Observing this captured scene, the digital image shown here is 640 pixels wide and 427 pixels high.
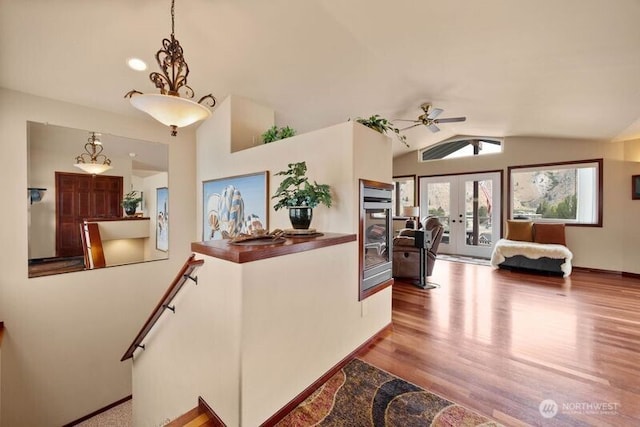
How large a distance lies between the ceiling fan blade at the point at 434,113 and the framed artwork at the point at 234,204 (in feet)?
9.47

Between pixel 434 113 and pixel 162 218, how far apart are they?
4.68 m

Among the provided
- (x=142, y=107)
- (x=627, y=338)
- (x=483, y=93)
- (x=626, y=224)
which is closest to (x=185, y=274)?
(x=142, y=107)

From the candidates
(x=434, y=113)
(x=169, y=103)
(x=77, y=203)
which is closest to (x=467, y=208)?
(x=434, y=113)

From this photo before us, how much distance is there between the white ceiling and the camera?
213cm

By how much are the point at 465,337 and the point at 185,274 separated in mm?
2682

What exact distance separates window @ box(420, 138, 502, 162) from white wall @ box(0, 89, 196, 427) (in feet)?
22.0

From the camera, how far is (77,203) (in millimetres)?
3215

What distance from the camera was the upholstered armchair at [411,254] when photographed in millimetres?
4461

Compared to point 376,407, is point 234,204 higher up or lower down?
higher up

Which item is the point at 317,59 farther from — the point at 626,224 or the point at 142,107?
the point at 626,224

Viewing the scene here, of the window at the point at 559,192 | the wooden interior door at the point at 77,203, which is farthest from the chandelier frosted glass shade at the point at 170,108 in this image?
the window at the point at 559,192

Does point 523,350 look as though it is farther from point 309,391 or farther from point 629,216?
point 629,216

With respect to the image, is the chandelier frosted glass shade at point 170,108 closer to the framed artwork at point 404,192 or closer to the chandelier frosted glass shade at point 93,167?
the chandelier frosted glass shade at point 93,167

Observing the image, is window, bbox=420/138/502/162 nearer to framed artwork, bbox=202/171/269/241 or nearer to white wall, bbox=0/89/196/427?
framed artwork, bbox=202/171/269/241
